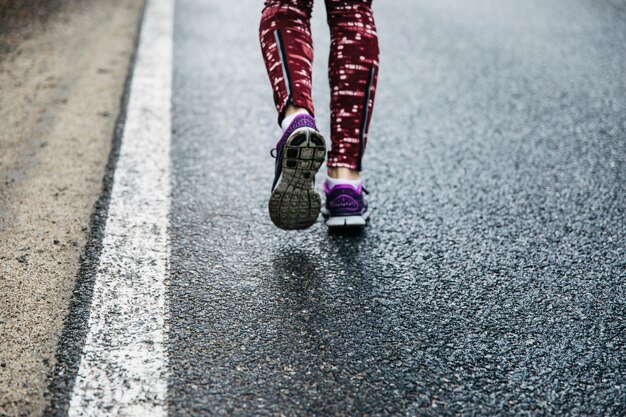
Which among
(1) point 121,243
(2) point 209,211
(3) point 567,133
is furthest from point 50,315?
(3) point 567,133

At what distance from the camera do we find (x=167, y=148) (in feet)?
9.30

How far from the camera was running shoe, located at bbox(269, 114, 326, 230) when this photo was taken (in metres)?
2.06

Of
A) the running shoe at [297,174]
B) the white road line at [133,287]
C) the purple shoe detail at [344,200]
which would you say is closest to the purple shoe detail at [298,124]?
the running shoe at [297,174]

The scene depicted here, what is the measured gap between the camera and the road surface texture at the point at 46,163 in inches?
67.4

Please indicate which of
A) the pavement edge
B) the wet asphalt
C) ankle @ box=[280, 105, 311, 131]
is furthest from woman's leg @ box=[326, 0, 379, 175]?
the pavement edge

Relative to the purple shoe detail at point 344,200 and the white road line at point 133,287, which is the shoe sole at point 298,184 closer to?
the purple shoe detail at point 344,200

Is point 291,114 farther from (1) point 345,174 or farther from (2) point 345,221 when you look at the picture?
(2) point 345,221

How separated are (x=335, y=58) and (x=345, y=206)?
1.48 ft

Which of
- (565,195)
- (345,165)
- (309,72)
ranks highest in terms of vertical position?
(309,72)

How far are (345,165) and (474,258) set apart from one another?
1.59ft

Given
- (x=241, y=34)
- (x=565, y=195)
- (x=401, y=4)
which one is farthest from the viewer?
(x=401, y=4)

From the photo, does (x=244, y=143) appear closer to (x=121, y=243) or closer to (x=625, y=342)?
(x=121, y=243)

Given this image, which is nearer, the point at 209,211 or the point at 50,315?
the point at 50,315

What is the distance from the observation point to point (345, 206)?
2.31 m
